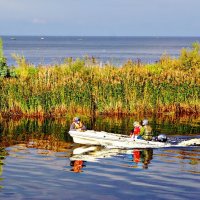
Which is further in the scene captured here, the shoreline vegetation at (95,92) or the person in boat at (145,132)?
the shoreline vegetation at (95,92)

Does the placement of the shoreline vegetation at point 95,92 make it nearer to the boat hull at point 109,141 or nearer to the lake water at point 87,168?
the lake water at point 87,168

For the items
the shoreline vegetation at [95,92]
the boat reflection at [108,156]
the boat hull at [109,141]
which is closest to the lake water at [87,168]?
the boat reflection at [108,156]

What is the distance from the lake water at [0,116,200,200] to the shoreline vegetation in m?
3.35

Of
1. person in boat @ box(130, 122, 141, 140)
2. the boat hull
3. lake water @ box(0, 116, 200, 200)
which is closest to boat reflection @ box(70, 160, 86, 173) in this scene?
lake water @ box(0, 116, 200, 200)

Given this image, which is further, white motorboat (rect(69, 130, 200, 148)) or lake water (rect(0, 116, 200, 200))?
white motorboat (rect(69, 130, 200, 148))

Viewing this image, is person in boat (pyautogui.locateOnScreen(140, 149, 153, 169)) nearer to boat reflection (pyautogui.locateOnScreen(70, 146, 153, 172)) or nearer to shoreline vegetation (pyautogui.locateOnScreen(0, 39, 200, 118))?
boat reflection (pyautogui.locateOnScreen(70, 146, 153, 172))

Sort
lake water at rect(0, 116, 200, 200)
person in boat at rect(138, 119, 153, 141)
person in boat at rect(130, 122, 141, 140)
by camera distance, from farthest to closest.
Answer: person in boat at rect(138, 119, 153, 141), person in boat at rect(130, 122, 141, 140), lake water at rect(0, 116, 200, 200)

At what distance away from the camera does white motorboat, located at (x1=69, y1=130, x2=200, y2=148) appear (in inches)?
1118

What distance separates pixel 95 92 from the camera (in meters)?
38.5

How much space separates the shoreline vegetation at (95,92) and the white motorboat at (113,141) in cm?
839

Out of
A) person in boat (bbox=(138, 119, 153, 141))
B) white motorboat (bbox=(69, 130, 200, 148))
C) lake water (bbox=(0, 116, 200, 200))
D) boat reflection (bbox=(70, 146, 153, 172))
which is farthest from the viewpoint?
person in boat (bbox=(138, 119, 153, 141))

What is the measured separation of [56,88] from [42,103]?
5.17 feet

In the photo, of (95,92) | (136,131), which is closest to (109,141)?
(136,131)

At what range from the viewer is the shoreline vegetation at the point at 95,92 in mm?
37156
